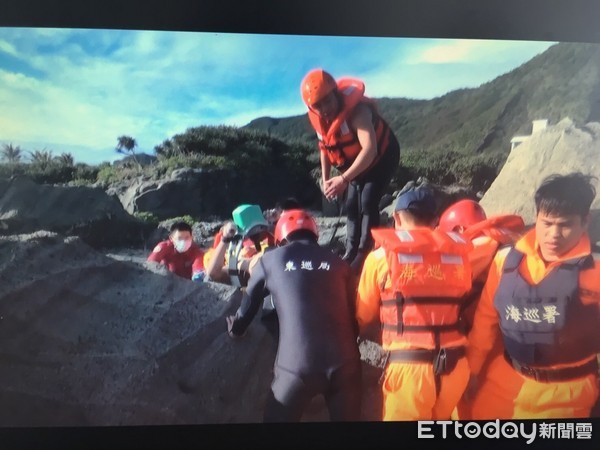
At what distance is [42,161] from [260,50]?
3.68 ft

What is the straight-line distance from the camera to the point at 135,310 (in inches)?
115

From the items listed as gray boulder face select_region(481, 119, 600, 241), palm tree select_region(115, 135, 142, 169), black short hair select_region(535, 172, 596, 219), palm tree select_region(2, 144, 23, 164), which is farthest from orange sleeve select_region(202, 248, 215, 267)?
black short hair select_region(535, 172, 596, 219)

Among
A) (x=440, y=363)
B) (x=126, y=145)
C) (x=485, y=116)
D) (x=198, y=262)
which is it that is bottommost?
(x=440, y=363)

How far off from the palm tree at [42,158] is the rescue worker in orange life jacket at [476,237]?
5.96 ft

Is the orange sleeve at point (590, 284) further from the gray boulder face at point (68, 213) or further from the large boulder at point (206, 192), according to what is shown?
the gray boulder face at point (68, 213)

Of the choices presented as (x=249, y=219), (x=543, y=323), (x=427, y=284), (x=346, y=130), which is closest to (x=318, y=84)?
(x=346, y=130)

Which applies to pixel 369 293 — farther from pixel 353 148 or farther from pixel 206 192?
pixel 206 192

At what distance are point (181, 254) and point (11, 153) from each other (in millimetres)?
886

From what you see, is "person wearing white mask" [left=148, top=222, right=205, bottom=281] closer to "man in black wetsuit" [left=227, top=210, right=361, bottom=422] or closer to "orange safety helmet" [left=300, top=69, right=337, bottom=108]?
"man in black wetsuit" [left=227, top=210, right=361, bottom=422]

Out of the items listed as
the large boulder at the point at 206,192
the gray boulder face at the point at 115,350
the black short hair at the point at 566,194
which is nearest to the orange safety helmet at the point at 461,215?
the black short hair at the point at 566,194

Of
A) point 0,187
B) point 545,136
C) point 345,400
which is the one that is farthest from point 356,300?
point 0,187

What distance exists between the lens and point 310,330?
2.75m

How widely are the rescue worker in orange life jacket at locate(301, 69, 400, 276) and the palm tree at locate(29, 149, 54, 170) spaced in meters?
1.20

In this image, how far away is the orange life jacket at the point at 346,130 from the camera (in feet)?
9.68
